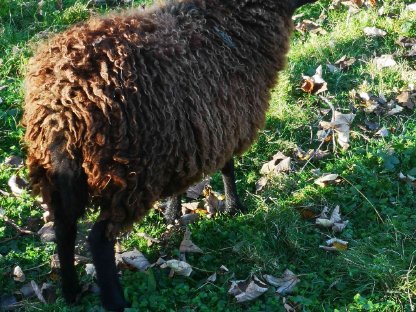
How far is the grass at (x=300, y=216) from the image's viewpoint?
3.38m

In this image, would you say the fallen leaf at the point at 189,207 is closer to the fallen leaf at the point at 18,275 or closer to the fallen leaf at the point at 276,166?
the fallen leaf at the point at 276,166

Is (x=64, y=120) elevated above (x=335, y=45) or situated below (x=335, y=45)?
above

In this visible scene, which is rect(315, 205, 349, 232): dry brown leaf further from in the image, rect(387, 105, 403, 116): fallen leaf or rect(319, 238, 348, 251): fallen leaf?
rect(387, 105, 403, 116): fallen leaf

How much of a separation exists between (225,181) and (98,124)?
1482mm

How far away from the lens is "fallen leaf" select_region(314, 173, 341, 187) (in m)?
4.20

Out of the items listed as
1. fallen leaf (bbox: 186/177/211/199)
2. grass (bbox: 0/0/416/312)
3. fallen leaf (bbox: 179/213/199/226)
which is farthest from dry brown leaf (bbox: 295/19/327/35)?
fallen leaf (bbox: 179/213/199/226)

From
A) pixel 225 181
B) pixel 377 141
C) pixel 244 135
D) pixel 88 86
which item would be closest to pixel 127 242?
pixel 225 181

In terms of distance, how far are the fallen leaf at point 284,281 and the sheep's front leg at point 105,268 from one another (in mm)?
901

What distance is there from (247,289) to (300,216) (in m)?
0.81

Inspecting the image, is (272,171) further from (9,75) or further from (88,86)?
(9,75)

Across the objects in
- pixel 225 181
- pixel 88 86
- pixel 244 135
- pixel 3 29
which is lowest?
pixel 225 181

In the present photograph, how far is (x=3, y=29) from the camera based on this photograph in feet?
18.5

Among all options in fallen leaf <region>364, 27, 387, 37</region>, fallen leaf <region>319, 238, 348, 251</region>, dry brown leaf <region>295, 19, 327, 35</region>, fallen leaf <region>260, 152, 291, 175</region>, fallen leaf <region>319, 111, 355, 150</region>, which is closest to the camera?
fallen leaf <region>319, 238, 348, 251</region>

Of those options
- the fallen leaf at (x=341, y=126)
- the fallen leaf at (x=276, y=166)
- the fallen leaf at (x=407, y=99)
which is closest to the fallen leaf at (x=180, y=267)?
the fallen leaf at (x=276, y=166)
